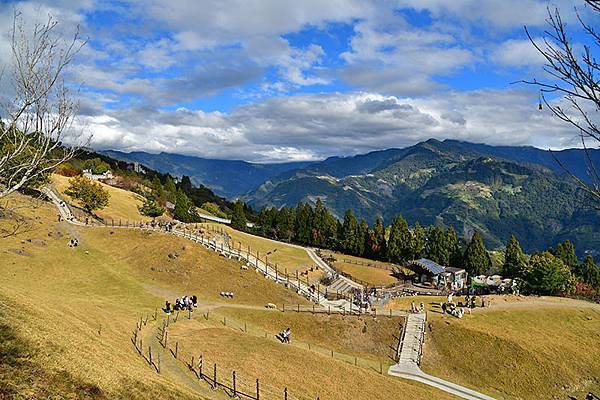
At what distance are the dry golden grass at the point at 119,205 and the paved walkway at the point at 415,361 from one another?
7407cm

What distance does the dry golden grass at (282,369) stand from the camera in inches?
1395

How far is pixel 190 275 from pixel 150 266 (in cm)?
758

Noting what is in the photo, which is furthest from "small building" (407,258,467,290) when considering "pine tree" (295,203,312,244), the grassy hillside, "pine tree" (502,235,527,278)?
the grassy hillside

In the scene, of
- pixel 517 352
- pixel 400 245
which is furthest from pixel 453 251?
pixel 517 352

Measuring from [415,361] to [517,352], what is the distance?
12848mm

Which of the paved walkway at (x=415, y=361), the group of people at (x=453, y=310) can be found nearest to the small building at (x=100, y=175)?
the paved walkway at (x=415, y=361)

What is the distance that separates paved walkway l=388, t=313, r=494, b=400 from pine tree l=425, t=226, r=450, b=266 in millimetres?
60370

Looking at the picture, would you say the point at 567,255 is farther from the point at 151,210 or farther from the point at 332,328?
the point at 151,210

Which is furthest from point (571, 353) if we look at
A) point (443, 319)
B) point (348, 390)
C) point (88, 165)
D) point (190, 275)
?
point (88, 165)

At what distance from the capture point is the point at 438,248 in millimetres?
115438

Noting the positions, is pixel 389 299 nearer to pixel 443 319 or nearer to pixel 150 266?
pixel 443 319

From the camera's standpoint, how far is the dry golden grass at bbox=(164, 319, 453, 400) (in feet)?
116

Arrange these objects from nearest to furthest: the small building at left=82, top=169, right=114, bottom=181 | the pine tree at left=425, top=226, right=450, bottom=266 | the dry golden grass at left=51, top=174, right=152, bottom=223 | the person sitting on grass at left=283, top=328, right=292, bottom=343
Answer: the person sitting on grass at left=283, top=328, right=292, bottom=343 → the dry golden grass at left=51, top=174, right=152, bottom=223 → the pine tree at left=425, top=226, right=450, bottom=266 → the small building at left=82, top=169, right=114, bottom=181

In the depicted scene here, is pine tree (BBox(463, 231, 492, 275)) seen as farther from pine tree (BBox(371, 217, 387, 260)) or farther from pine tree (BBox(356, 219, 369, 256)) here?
pine tree (BBox(356, 219, 369, 256))
